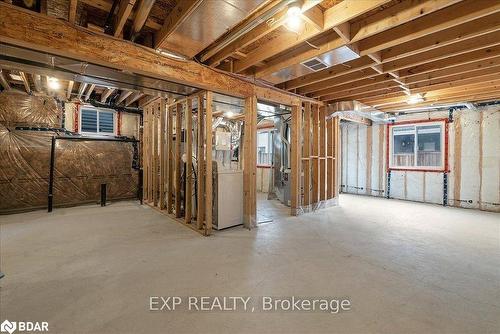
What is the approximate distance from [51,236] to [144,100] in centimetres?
369

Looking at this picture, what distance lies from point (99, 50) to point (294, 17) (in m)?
2.05

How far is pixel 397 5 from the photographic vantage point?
88.4 inches

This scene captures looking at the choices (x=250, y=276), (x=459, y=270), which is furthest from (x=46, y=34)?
(x=459, y=270)

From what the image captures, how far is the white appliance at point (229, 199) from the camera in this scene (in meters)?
3.77

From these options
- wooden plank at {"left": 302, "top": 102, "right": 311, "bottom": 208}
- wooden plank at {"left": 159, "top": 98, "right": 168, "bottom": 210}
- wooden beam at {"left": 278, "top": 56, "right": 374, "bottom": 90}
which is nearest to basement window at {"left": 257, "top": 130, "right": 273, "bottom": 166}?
wooden plank at {"left": 302, "top": 102, "right": 311, "bottom": 208}

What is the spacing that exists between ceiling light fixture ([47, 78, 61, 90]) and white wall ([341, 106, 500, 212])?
26.4 feet

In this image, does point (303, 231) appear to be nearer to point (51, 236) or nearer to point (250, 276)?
point (250, 276)

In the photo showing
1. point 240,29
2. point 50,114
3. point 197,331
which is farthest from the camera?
point 50,114

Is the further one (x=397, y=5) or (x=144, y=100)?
(x=144, y=100)

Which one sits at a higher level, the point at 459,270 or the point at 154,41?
the point at 154,41

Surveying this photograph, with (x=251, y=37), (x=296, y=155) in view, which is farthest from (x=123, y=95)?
(x=296, y=155)

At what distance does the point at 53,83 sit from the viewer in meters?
4.45

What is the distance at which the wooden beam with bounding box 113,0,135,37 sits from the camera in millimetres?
2046

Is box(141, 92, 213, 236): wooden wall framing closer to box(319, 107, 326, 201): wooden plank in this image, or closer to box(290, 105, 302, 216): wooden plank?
box(290, 105, 302, 216): wooden plank
